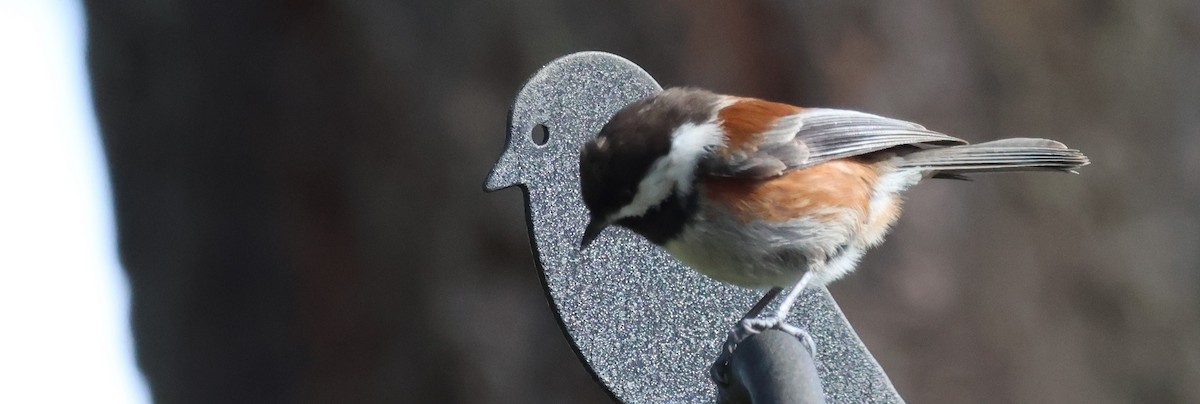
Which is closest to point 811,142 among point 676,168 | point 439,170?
point 676,168

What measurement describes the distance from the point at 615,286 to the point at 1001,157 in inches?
30.6

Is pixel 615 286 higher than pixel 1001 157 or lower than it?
lower

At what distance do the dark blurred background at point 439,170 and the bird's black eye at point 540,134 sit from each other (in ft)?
2.94

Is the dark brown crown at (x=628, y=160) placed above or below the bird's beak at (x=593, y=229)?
above

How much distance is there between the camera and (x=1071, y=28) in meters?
A: 2.85

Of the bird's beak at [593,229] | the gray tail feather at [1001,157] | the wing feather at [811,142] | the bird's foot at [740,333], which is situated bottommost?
the bird's foot at [740,333]

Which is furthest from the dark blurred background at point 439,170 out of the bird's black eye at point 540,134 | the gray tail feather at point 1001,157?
the bird's black eye at point 540,134

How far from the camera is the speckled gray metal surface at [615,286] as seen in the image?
5.31ft

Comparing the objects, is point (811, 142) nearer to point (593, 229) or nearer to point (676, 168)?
point (676, 168)

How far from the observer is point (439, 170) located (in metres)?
2.55

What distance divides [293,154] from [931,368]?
1.78m

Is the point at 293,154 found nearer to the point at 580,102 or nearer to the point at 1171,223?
the point at 580,102

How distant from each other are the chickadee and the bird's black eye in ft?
0.57

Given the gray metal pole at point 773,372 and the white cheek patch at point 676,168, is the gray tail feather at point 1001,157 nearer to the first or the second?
the white cheek patch at point 676,168
